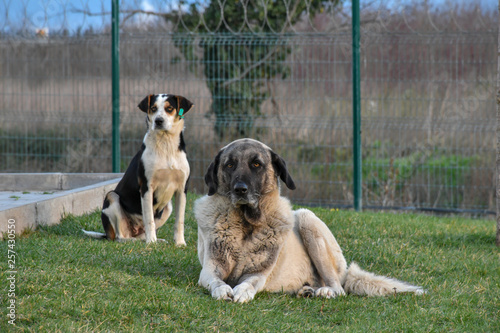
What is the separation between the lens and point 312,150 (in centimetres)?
1020

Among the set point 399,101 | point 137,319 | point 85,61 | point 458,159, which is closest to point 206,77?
point 85,61

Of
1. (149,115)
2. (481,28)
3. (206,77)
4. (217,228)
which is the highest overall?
(481,28)

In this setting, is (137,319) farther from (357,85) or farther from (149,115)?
(357,85)

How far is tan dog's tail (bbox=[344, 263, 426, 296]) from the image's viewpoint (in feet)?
16.5

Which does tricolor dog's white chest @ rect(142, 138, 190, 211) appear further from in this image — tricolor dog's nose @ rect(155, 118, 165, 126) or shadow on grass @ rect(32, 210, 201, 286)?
shadow on grass @ rect(32, 210, 201, 286)

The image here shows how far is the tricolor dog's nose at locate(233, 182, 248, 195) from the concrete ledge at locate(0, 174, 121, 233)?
2.55 m

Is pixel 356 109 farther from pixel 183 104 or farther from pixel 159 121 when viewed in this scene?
pixel 159 121

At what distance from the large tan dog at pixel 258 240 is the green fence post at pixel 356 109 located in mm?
4768

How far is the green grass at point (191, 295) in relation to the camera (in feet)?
13.1

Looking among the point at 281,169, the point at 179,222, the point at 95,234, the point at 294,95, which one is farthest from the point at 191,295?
the point at 294,95

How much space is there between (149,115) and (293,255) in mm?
2586

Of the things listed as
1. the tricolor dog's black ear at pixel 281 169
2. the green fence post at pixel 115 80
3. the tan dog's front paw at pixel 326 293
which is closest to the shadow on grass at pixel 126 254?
the tan dog's front paw at pixel 326 293

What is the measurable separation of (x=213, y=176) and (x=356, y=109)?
17.3ft

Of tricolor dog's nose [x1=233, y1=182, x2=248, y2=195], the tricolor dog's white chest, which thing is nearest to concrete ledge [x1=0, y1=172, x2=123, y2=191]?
the tricolor dog's white chest
